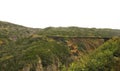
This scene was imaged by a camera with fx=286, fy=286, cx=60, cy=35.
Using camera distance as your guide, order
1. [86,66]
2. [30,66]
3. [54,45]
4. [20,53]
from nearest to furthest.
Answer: [86,66] → [30,66] → [20,53] → [54,45]

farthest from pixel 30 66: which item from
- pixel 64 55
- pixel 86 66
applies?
pixel 86 66

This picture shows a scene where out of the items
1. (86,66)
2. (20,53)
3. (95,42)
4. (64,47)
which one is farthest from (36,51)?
(86,66)

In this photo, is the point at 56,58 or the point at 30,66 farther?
the point at 56,58

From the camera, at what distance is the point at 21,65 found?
132250mm

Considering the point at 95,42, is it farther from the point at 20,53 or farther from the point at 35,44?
the point at 20,53

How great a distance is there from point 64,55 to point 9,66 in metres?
30.7

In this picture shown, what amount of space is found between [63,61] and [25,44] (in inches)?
1473

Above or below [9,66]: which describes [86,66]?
above

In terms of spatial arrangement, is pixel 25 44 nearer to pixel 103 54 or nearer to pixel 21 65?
pixel 21 65

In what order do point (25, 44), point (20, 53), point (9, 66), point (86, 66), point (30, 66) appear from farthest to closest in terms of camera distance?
1. point (25, 44)
2. point (20, 53)
3. point (9, 66)
4. point (30, 66)
5. point (86, 66)

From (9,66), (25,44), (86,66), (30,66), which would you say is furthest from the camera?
(25,44)

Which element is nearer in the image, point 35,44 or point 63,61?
point 63,61

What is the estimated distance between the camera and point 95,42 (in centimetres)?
17650

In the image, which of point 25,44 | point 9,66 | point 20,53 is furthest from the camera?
point 25,44
